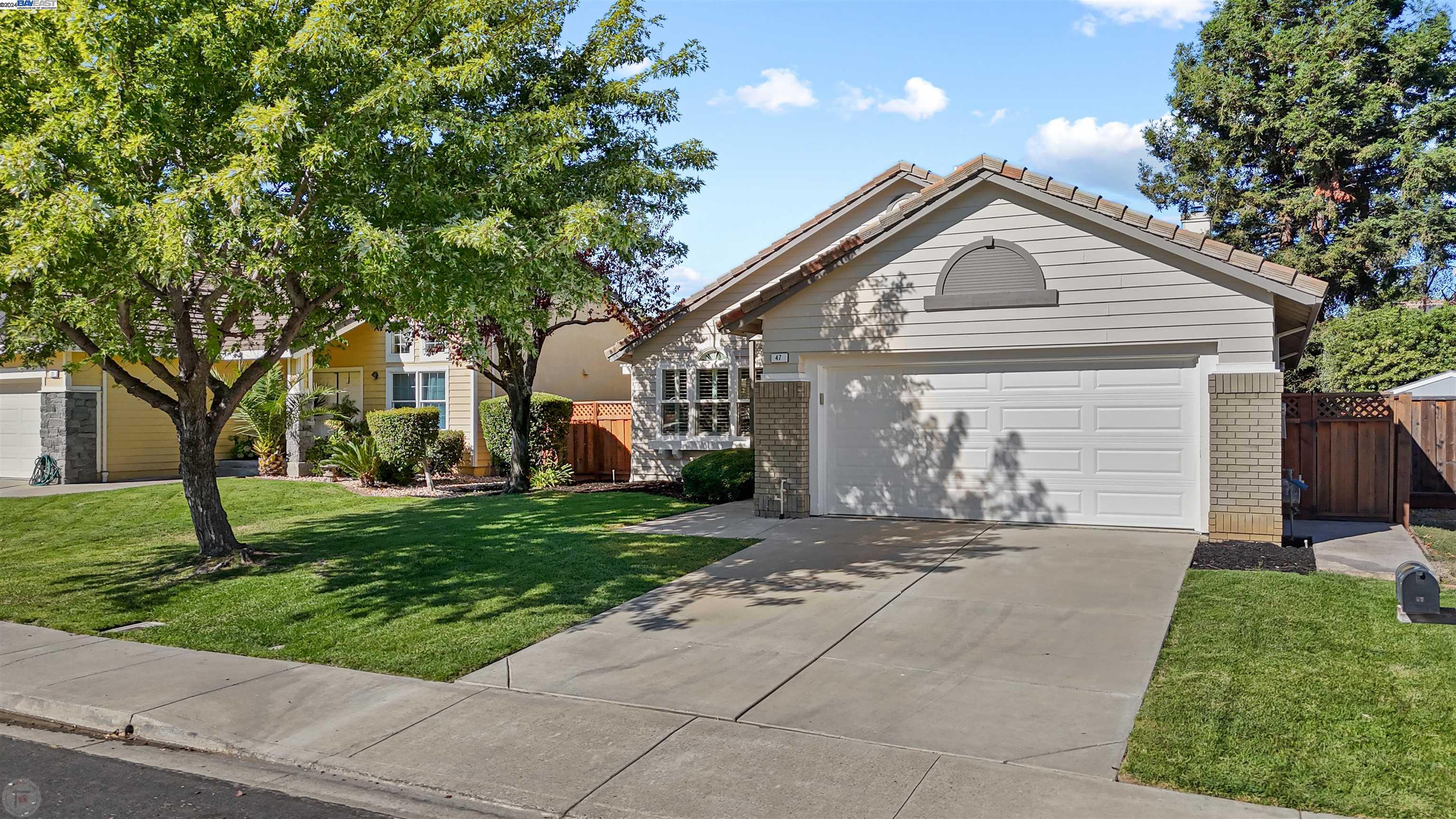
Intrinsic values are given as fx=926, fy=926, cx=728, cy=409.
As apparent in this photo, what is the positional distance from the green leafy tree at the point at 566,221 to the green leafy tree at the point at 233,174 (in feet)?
0.30

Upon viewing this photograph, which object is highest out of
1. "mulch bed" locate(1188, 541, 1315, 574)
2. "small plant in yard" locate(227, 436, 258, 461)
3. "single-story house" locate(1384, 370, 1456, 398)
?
"single-story house" locate(1384, 370, 1456, 398)

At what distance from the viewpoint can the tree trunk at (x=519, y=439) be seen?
1767cm

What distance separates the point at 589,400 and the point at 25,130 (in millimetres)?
15958

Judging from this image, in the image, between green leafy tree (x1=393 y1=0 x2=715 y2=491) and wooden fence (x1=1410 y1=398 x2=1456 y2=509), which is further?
wooden fence (x1=1410 y1=398 x2=1456 y2=509)

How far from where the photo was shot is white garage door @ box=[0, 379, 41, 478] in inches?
861

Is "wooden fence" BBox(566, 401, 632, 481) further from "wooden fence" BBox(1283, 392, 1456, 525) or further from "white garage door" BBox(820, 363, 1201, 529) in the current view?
"wooden fence" BBox(1283, 392, 1456, 525)

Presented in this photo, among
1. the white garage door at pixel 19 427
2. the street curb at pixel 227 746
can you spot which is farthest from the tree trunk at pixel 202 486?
the white garage door at pixel 19 427

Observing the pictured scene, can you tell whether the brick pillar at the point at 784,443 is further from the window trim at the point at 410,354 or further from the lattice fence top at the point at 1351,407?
the window trim at the point at 410,354

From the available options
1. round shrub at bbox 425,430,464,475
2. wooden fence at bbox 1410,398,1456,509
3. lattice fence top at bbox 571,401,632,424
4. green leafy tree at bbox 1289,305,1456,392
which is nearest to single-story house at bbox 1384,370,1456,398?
green leafy tree at bbox 1289,305,1456,392

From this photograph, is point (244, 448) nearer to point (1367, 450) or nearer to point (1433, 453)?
point (1367, 450)

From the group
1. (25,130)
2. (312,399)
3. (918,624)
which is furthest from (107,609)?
(312,399)

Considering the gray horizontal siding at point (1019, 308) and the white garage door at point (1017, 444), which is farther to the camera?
the white garage door at point (1017, 444)

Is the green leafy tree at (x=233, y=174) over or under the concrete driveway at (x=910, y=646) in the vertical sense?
over

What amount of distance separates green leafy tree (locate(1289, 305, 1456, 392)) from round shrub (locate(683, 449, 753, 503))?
1440 cm
